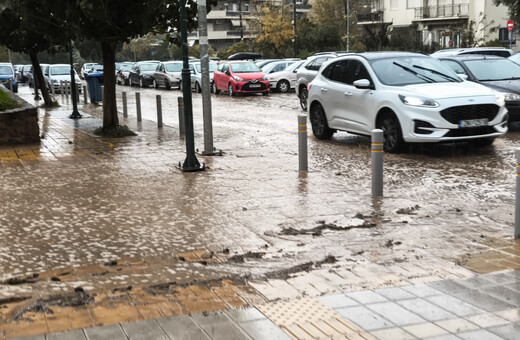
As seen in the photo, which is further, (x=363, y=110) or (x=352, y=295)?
(x=363, y=110)

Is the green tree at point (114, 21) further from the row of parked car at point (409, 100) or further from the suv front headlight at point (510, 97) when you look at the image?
the suv front headlight at point (510, 97)

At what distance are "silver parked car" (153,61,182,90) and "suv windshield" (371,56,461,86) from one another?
84.4 ft

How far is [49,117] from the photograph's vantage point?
22.4m

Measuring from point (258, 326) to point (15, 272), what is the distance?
97.0 inches

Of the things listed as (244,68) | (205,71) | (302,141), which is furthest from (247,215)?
(244,68)

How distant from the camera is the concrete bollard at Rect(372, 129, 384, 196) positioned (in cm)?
890

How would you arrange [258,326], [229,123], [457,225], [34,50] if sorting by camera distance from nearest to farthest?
1. [258,326]
2. [457,225]
3. [229,123]
4. [34,50]

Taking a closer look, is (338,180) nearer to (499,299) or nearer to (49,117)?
(499,299)

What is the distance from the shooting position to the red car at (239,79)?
30.9m

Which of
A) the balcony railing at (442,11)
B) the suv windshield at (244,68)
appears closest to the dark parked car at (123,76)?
the suv windshield at (244,68)

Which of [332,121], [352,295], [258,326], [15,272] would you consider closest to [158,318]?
[258,326]

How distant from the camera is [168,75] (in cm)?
3872

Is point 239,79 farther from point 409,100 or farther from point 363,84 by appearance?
point 409,100

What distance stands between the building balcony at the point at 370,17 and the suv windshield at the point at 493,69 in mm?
43523
